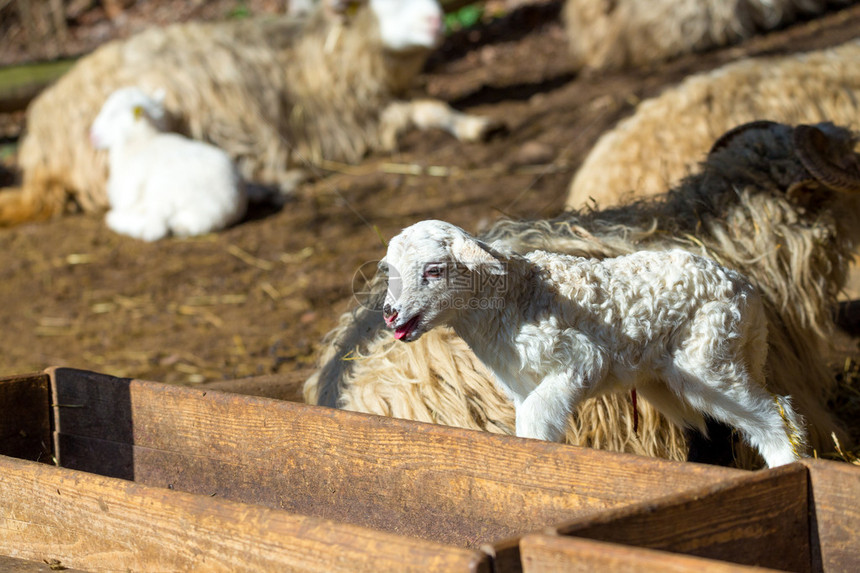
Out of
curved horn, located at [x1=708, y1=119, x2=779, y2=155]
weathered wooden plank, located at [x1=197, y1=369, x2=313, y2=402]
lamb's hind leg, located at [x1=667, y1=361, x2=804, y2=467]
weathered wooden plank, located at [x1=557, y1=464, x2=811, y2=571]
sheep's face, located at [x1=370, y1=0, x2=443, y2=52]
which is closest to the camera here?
weathered wooden plank, located at [x1=557, y1=464, x2=811, y2=571]

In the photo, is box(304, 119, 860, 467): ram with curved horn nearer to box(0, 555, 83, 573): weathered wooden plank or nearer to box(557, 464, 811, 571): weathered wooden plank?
box(557, 464, 811, 571): weathered wooden plank

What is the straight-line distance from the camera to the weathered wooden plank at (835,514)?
191 centimetres

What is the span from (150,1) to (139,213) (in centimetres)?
817

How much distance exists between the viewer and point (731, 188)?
3412 millimetres

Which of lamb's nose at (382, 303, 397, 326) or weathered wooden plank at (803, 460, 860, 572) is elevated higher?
lamb's nose at (382, 303, 397, 326)

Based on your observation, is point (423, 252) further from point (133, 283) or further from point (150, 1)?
point (150, 1)

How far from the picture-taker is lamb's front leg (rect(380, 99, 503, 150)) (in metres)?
7.78

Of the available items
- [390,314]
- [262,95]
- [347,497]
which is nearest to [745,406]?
[390,314]

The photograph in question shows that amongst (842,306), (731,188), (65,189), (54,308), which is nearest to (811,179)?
(731,188)

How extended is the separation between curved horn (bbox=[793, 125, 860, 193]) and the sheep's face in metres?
4.71

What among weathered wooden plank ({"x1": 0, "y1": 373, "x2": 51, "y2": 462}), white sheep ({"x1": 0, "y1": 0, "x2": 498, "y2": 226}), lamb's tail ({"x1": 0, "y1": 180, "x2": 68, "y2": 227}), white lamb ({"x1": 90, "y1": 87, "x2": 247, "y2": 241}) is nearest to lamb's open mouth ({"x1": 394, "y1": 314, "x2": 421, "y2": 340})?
weathered wooden plank ({"x1": 0, "y1": 373, "x2": 51, "y2": 462})

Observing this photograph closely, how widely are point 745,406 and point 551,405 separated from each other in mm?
526

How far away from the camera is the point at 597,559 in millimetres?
1614

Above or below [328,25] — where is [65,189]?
below
